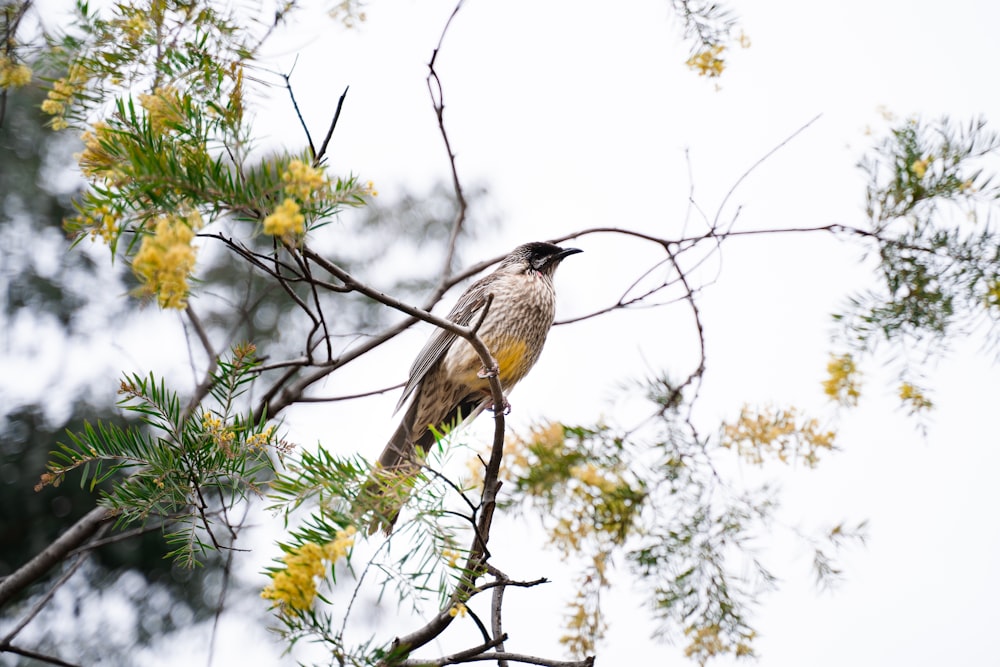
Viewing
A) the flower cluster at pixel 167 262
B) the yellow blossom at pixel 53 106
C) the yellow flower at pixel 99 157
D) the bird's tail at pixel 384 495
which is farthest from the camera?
the yellow blossom at pixel 53 106

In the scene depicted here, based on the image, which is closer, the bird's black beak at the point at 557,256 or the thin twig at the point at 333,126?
the thin twig at the point at 333,126

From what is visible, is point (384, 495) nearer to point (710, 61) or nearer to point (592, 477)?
point (592, 477)

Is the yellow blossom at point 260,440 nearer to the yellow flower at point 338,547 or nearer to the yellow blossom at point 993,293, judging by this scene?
the yellow flower at point 338,547

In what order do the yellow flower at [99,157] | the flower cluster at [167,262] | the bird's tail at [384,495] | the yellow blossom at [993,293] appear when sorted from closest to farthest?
the flower cluster at [167,262] < the yellow flower at [99,157] < the bird's tail at [384,495] < the yellow blossom at [993,293]

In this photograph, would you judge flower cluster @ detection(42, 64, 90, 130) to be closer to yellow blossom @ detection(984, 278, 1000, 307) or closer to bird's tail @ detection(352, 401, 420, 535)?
bird's tail @ detection(352, 401, 420, 535)

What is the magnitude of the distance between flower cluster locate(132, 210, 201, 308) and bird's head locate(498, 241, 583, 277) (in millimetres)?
2521

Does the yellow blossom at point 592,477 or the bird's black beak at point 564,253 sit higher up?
the bird's black beak at point 564,253

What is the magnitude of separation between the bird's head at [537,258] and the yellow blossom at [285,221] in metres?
2.44

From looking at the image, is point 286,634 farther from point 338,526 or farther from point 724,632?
point 724,632

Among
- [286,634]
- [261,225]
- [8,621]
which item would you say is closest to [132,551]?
[8,621]

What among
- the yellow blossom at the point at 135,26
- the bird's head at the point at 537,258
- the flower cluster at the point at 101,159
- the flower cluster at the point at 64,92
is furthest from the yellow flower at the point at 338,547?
the bird's head at the point at 537,258

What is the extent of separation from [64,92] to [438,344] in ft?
5.50

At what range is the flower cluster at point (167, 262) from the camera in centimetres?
105

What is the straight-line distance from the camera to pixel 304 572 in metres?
1.21
